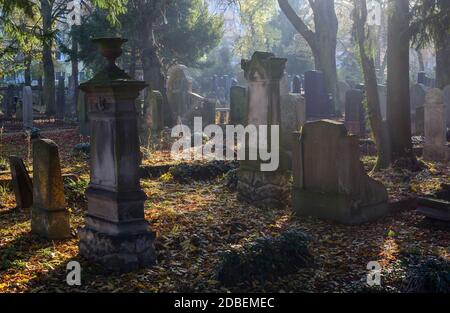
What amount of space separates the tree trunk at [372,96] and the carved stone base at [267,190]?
3561 millimetres

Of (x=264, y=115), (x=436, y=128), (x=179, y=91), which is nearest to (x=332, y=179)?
(x=264, y=115)

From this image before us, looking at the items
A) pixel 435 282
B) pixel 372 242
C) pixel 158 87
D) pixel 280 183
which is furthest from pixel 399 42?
pixel 158 87

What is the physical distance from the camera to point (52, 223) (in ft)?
22.0

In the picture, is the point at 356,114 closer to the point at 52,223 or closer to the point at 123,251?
the point at 52,223

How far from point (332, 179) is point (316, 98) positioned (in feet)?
42.2

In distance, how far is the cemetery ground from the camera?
17.3 ft

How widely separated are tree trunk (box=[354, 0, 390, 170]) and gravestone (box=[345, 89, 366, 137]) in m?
5.16

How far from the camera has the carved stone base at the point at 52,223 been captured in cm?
671

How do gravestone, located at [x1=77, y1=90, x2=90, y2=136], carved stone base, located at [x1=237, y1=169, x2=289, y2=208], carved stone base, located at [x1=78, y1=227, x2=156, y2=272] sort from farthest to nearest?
1. gravestone, located at [x1=77, y1=90, x2=90, y2=136]
2. carved stone base, located at [x1=237, y1=169, x2=289, y2=208]
3. carved stone base, located at [x1=78, y1=227, x2=156, y2=272]

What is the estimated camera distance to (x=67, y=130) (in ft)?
66.1

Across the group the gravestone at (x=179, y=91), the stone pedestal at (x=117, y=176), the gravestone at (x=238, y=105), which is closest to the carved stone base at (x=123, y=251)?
the stone pedestal at (x=117, y=176)

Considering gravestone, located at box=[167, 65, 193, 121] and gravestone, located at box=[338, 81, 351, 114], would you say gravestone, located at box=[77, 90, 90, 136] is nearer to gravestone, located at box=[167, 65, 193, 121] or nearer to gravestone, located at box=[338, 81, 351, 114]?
gravestone, located at box=[167, 65, 193, 121]

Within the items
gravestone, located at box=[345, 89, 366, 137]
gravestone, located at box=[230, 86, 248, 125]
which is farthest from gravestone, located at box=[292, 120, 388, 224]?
gravestone, located at box=[230, 86, 248, 125]

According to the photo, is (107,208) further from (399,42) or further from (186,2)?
(186,2)
